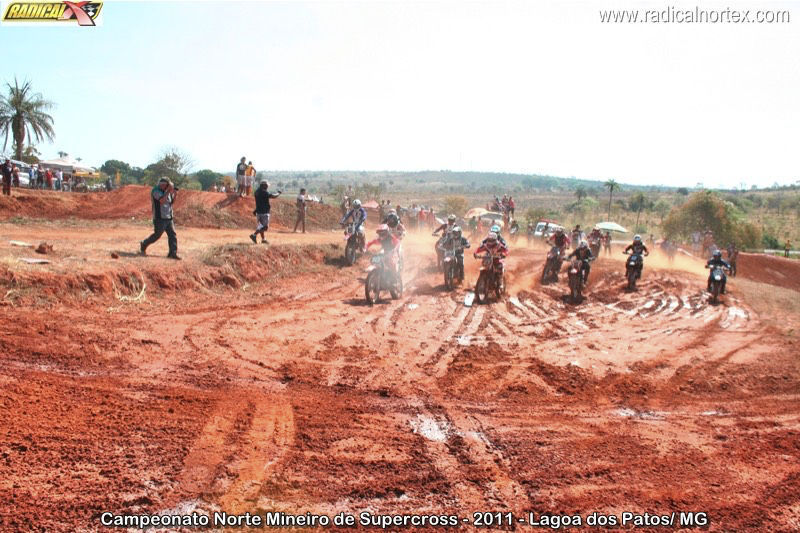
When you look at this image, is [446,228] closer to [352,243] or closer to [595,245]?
[352,243]

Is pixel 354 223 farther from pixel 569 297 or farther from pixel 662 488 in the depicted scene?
pixel 662 488

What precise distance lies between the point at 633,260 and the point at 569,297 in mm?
3811

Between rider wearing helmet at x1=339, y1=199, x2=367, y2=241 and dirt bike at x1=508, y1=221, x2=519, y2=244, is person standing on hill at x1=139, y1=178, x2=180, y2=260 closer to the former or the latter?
rider wearing helmet at x1=339, y1=199, x2=367, y2=241

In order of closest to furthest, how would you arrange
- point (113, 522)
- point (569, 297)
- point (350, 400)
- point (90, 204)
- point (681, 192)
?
point (113, 522)
point (350, 400)
point (569, 297)
point (90, 204)
point (681, 192)

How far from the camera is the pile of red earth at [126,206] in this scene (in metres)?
23.6

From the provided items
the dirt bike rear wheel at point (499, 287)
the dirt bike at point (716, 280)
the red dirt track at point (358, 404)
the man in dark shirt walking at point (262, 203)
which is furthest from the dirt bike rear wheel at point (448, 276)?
the dirt bike at point (716, 280)

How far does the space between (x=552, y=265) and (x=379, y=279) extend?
796cm

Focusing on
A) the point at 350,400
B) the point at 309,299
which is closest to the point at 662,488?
the point at 350,400

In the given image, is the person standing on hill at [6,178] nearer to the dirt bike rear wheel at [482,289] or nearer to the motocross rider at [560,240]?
the dirt bike rear wheel at [482,289]

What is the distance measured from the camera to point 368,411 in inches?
282

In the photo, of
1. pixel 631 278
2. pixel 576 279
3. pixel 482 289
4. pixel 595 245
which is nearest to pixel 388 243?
pixel 482 289

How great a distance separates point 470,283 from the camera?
17938 mm

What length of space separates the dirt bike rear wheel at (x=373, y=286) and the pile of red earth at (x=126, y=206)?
1367 cm

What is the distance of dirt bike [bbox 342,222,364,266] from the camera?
1864cm
